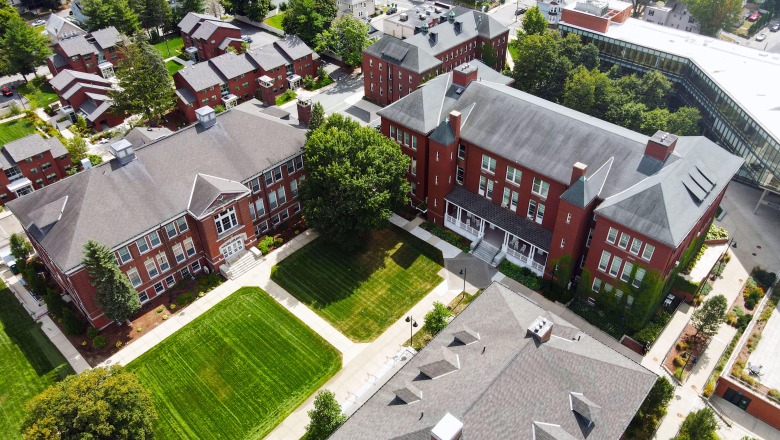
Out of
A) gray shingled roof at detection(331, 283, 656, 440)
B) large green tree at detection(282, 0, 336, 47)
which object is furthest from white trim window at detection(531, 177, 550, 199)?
large green tree at detection(282, 0, 336, 47)

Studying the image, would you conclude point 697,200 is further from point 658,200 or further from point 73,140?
point 73,140

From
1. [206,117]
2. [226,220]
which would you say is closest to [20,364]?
[226,220]

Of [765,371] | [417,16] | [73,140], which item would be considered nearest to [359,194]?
[765,371]

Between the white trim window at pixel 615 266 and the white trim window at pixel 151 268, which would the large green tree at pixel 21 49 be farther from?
the white trim window at pixel 615 266

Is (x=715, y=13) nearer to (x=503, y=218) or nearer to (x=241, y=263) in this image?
(x=503, y=218)

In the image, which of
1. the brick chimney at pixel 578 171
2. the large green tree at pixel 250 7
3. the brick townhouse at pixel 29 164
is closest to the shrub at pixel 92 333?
the brick townhouse at pixel 29 164

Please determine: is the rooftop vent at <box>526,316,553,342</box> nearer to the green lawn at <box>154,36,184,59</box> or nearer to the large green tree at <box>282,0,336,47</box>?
the large green tree at <box>282,0,336,47</box>
